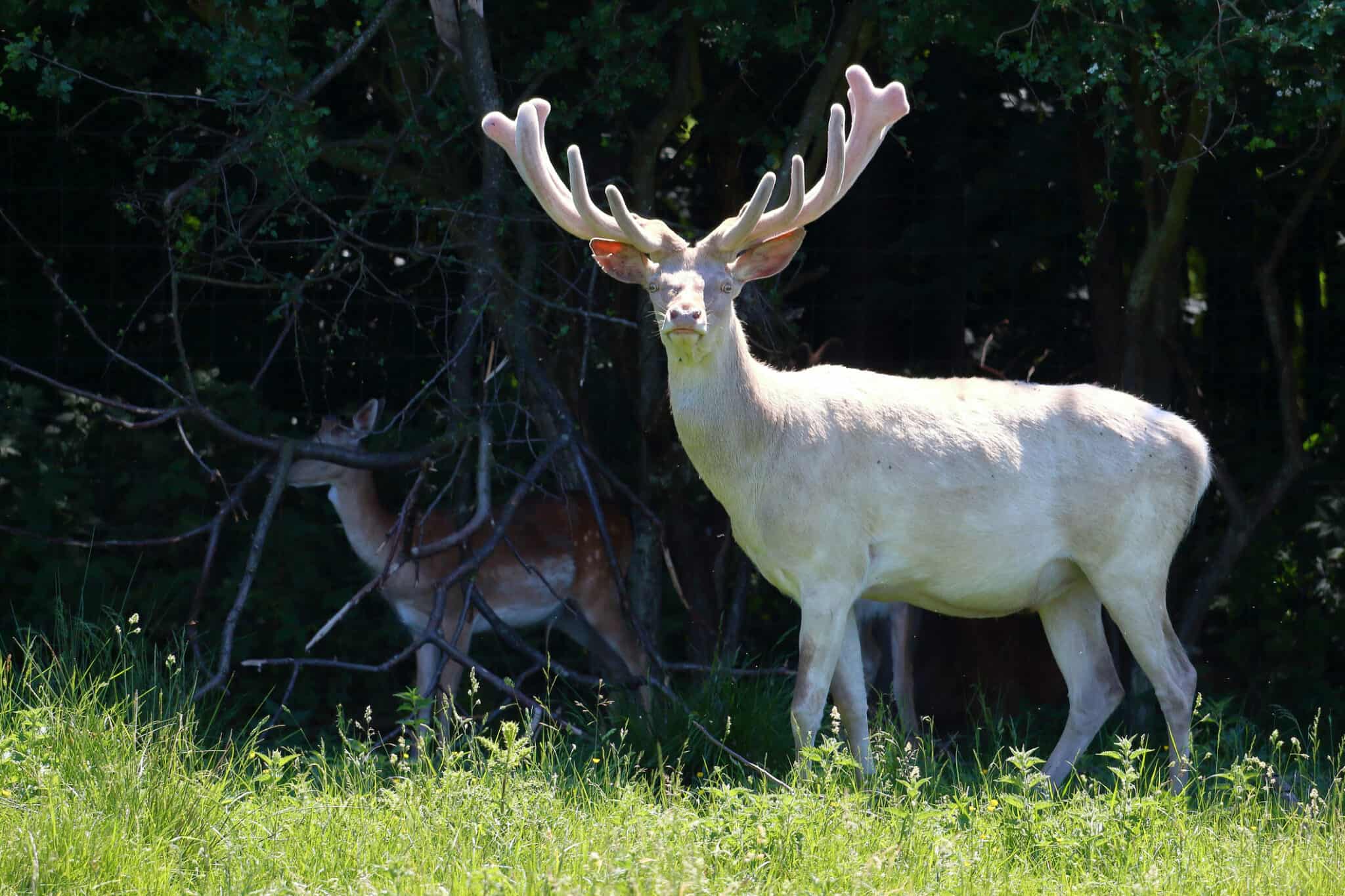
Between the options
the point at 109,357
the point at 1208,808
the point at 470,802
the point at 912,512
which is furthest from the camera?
the point at 109,357

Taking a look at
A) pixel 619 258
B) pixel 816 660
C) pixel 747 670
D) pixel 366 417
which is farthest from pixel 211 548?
pixel 816 660

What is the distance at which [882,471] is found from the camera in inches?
231

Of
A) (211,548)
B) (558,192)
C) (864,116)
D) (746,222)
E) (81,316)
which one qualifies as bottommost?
(211,548)

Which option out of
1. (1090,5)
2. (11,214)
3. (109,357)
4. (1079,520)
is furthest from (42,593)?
(1090,5)

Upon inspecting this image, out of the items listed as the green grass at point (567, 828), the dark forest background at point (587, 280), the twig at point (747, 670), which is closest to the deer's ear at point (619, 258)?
the dark forest background at point (587, 280)

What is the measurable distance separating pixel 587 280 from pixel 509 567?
160 cm

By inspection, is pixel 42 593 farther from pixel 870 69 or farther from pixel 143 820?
pixel 870 69

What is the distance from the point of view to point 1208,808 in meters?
4.95

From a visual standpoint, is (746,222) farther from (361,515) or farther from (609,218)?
(361,515)

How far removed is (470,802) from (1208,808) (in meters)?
2.33

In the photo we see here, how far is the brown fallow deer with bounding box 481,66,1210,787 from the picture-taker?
561cm

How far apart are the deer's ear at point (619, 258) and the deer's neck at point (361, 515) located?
126 inches

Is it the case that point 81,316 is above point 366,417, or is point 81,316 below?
above

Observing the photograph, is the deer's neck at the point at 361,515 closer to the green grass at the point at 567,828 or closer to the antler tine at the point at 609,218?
the green grass at the point at 567,828
